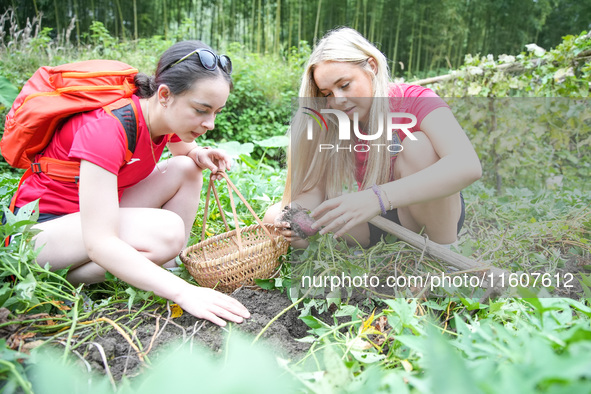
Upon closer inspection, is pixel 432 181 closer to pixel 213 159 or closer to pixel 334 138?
pixel 334 138

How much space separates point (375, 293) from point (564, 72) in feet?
6.83

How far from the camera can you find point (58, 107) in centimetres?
122

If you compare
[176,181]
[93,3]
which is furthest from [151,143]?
[93,3]

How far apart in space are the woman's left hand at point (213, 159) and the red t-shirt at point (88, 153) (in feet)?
0.52

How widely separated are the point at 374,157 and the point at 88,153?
77 cm

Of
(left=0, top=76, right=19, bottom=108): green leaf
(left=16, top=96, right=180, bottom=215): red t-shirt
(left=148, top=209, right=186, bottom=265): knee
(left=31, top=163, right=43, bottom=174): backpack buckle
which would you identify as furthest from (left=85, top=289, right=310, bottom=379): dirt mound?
(left=0, top=76, right=19, bottom=108): green leaf

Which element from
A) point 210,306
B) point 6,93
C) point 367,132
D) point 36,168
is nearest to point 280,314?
point 210,306

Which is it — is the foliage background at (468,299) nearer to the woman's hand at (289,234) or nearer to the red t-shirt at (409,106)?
the woman's hand at (289,234)

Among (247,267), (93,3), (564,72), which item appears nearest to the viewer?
(247,267)

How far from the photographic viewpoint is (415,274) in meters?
1.19

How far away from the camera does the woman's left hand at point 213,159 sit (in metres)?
1.55

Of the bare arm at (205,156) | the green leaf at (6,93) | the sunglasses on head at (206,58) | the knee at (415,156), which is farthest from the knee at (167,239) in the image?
the green leaf at (6,93)

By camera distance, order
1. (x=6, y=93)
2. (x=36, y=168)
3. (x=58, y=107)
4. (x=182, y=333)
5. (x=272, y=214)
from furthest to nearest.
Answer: (x=6, y=93) < (x=272, y=214) < (x=36, y=168) < (x=58, y=107) < (x=182, y=333)

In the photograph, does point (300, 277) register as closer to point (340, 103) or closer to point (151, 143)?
point (340, 103)
